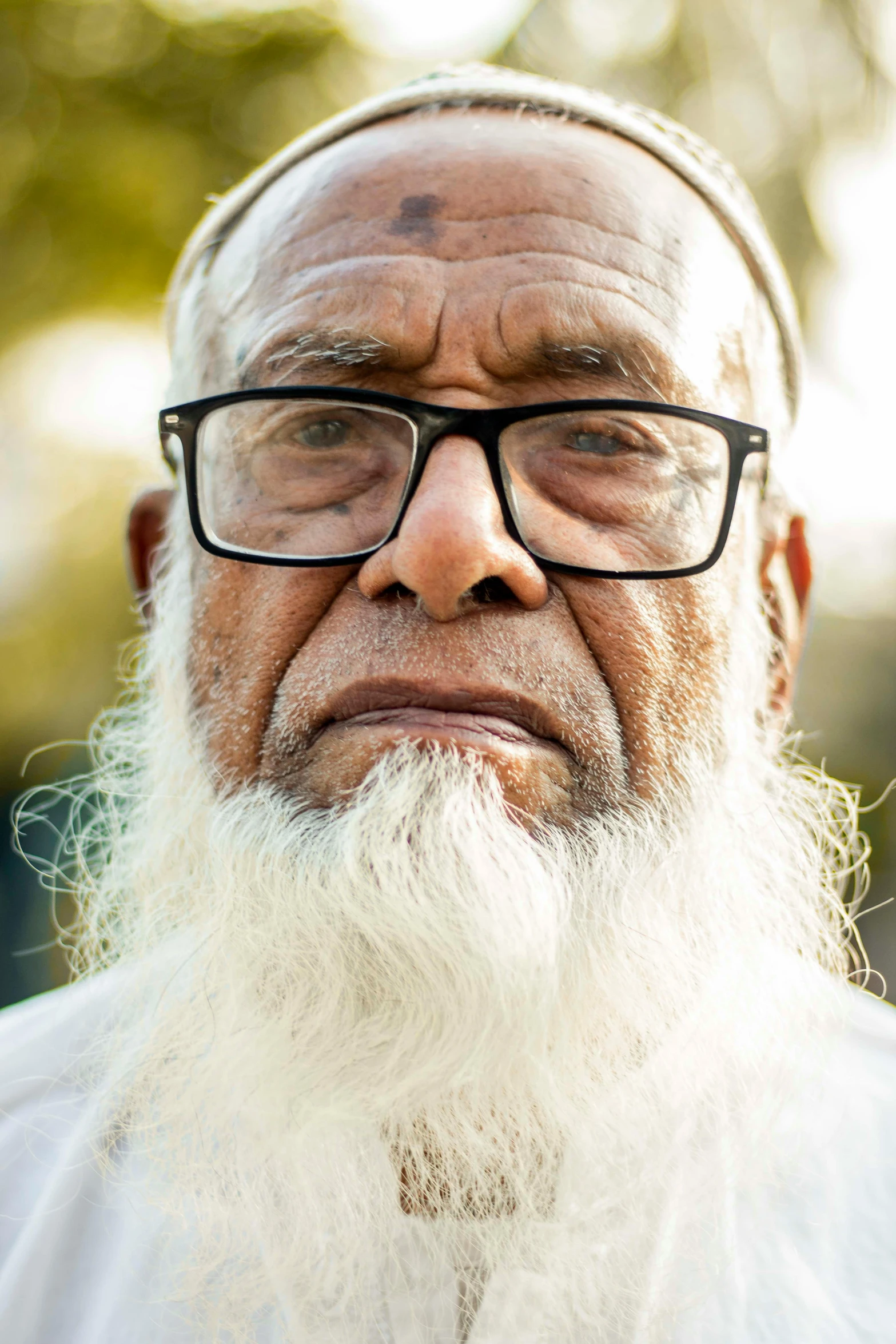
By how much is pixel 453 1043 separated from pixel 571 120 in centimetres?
183

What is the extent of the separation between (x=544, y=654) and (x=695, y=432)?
22.1 inches

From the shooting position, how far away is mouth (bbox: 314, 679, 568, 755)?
4.35 ft

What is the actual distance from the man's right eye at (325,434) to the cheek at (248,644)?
25 cm

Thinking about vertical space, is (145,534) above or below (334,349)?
below

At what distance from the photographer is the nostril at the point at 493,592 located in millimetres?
1397

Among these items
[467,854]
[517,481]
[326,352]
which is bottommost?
[467,854]

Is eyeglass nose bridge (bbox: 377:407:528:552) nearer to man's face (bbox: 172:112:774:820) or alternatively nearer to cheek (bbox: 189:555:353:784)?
man's face (bbox: 172:112:774:820)

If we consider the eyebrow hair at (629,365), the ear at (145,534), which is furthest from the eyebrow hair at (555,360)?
the ear at (145,534)

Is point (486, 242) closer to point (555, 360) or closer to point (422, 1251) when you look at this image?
point (555, 360)

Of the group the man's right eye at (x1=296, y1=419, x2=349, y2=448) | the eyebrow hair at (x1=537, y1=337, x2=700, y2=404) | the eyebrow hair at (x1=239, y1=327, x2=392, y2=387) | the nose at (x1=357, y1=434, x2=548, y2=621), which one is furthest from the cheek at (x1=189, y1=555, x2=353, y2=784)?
the eyebrow hair at (x1=537, y1=337, x2=700, y2=404)

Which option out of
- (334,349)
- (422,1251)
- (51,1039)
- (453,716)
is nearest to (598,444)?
(334,349)

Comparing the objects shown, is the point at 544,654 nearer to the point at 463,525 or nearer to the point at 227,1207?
the point at 463,525

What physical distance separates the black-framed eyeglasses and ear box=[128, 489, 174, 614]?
60 centimetres

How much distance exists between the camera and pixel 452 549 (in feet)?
4.42
